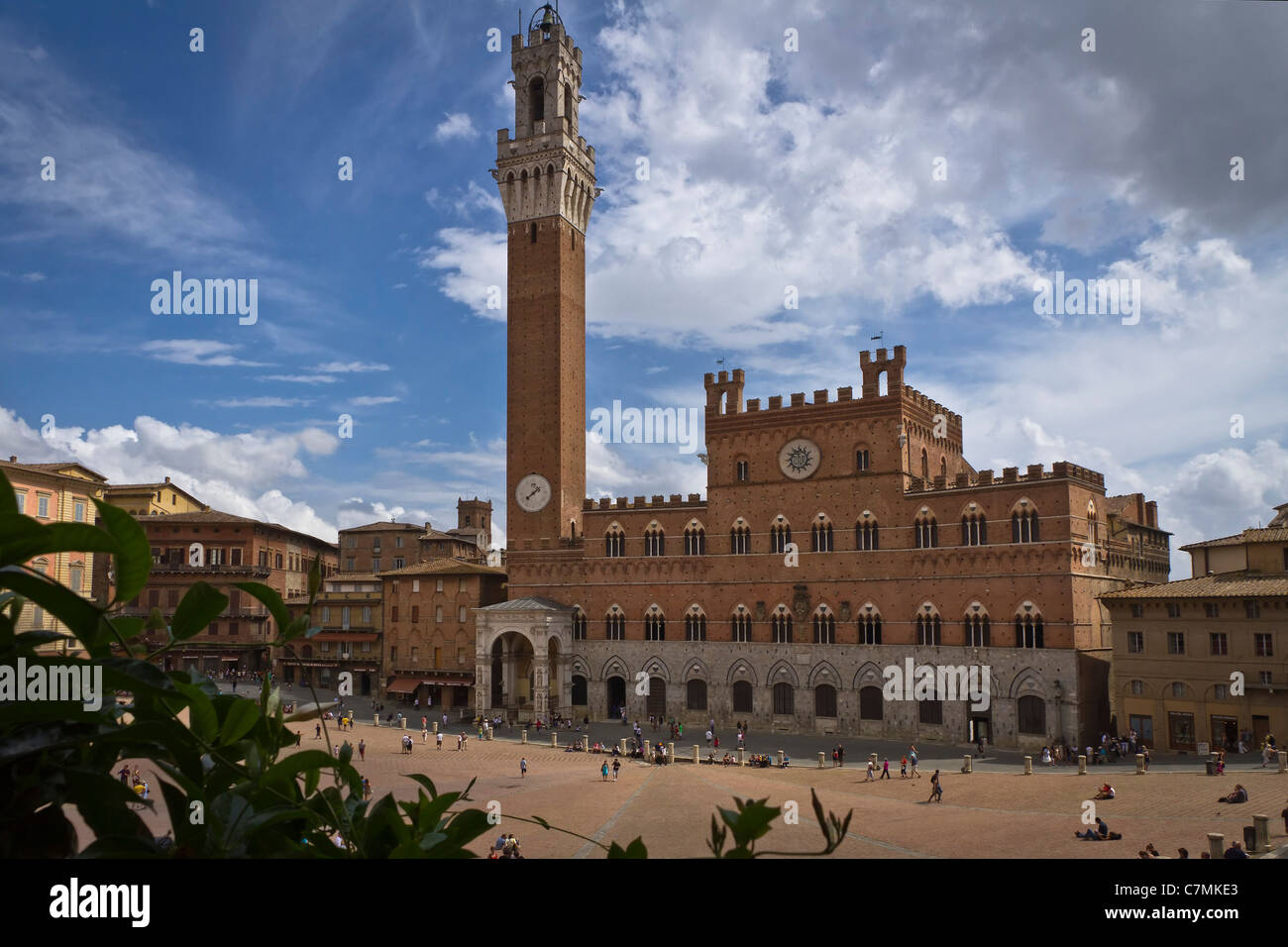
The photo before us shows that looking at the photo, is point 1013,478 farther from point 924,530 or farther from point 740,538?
point 740,538

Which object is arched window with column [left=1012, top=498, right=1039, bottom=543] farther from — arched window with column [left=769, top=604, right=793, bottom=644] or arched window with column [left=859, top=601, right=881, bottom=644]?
arched window with column [left=769, top=604, right=793, bottom=644]

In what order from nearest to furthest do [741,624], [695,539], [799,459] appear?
[799,459], [741,624], [695,539]

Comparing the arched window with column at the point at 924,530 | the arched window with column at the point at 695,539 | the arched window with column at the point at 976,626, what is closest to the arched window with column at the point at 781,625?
the arched window with column at the point at 695,539

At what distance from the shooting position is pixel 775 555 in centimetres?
4506

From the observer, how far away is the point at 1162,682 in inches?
1396

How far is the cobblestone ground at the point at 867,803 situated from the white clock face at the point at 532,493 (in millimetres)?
17061

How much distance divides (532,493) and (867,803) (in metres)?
28.7

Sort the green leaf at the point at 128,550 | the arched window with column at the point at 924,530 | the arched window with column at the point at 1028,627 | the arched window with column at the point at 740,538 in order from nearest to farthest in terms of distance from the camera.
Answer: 1. the green leaf at the point at 128,550
2. the arched window with column at the point at 1028,627
3. the arched window with column at the point at 924,530
4. the arched window with column at the point at 740,538

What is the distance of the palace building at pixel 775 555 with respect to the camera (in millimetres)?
38562

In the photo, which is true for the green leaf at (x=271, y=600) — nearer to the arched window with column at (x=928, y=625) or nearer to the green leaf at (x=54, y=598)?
the green leaf at (x=54, y=598)

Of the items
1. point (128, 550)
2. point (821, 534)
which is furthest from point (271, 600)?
point (821, 534)

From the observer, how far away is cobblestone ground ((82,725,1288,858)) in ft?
68.8

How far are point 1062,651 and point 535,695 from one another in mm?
24540

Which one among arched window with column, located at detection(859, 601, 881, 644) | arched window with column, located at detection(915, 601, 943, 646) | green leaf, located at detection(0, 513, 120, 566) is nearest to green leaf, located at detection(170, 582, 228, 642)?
green leaf, located at detection(0, 513, 120, 566)
